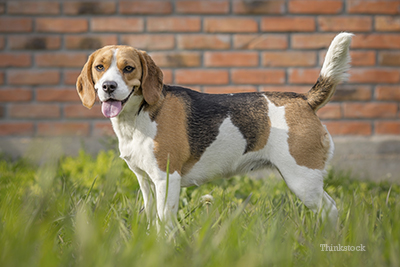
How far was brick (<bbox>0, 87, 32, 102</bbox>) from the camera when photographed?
12.4 feet

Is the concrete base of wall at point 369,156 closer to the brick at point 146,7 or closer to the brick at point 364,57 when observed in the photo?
the brick at point 364,57

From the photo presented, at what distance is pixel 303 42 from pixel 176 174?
7.87 ft

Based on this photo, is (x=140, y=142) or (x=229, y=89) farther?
(x=229, y=89)

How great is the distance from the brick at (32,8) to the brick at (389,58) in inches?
134

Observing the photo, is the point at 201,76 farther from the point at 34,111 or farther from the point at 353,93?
the point at 34,111

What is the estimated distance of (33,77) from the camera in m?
3.78

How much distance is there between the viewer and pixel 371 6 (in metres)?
3.64

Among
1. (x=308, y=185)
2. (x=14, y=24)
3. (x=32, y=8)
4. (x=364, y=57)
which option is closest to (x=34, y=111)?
(x=14, y=24)

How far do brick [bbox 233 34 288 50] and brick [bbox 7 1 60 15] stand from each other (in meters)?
1.92

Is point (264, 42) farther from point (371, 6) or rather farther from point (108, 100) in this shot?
point (108, 100)

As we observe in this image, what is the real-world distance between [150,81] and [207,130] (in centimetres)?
45

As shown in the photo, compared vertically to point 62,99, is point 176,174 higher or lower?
lower

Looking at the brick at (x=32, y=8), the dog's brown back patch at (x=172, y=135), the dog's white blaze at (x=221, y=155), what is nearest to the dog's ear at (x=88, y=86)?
the dog's brown back patch at (x=172, y=135)

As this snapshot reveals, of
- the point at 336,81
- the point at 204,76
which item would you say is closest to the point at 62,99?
the point at 204,76
